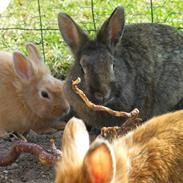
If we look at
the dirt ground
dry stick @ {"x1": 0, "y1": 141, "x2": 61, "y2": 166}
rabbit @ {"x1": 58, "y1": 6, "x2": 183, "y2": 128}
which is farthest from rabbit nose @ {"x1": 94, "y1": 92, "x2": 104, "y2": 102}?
dry stick @ {"x1": 0, "y1": 141, "x2": 61, "y2": 166}

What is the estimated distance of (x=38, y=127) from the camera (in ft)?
17.4

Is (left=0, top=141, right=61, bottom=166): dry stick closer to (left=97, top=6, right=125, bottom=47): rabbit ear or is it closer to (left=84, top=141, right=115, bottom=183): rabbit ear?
(left=84, top=141, right=115, bottom=183): rabbit ear

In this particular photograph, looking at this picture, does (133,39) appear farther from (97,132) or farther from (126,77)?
(97,132)

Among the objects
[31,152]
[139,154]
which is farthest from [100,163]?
[31,152]

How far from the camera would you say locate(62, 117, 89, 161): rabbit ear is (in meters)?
2.81

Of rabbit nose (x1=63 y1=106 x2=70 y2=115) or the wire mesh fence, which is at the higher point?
the wire mesh fence

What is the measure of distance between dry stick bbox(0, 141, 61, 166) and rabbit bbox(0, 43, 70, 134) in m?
0.99

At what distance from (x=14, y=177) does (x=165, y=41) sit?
1.71 meters

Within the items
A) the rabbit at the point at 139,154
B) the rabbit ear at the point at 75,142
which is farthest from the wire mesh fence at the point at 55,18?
the rabbit ear at the point at 75,142

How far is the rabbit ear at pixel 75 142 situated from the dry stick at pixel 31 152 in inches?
25.0

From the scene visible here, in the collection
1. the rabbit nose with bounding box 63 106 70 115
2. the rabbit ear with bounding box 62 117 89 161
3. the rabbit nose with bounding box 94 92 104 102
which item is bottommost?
the rabbit nose with bounding box 63 106 70 115

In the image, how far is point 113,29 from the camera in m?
4.95

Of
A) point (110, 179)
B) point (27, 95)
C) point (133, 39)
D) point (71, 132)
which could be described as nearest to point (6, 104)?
point (27, 95)

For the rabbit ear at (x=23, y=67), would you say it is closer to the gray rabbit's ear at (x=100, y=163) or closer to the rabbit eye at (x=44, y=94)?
the rabbit eye at (x=44, y=94)
